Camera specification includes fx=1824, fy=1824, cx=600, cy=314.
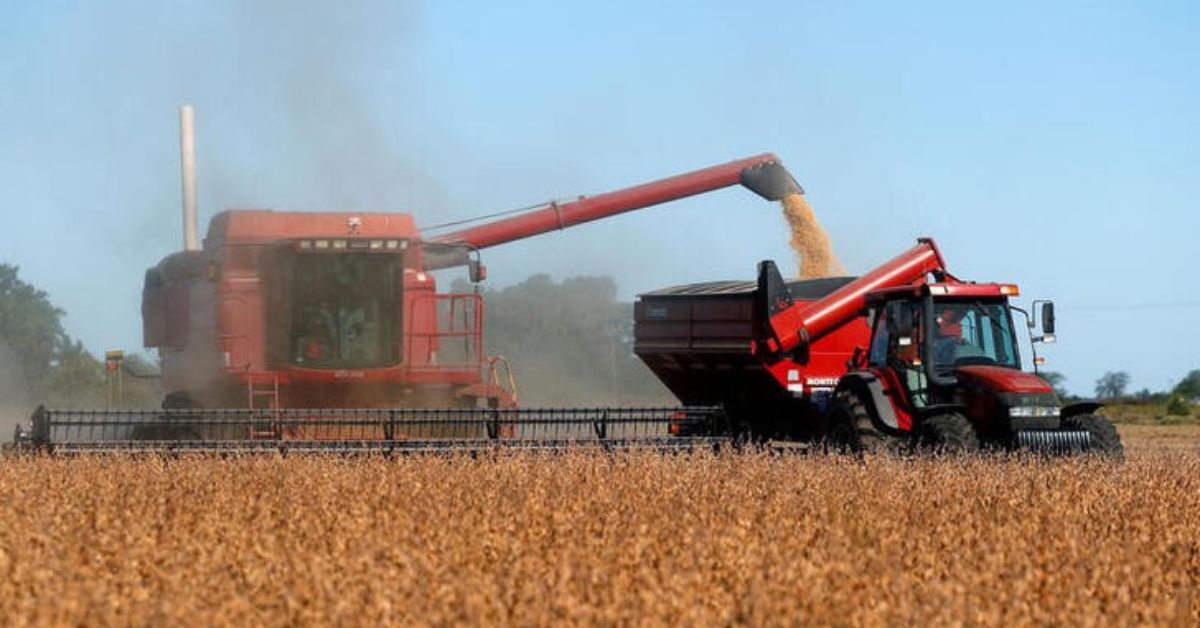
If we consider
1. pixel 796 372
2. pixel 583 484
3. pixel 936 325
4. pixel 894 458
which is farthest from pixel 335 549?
pixel 796 372

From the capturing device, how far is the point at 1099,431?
38.0ft

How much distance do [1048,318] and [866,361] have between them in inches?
69.5

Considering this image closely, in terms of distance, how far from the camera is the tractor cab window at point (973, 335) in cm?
1227

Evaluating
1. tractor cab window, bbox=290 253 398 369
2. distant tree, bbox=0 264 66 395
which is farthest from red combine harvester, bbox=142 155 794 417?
distant tree, bbox=0 264 66 395

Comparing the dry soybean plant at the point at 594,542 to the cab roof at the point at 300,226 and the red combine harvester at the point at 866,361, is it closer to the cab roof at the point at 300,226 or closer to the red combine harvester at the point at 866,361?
the red combine harvester at the point at 866,361

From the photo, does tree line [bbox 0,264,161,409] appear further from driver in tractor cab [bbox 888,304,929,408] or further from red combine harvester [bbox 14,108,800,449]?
driver in tractor cab [bbox 888,304,929,408]

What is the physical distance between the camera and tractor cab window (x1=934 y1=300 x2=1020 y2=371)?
40.2 ft

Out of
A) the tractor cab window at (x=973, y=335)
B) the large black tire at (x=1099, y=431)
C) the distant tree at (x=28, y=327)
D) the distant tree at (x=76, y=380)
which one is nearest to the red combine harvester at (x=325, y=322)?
the tractor cab window at (x=973, y=335)

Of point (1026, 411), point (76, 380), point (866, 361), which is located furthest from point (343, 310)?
point (76, 380)

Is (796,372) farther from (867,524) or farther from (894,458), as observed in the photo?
(867,524)

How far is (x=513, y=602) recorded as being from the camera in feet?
15.9

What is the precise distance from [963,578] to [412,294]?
370 inches

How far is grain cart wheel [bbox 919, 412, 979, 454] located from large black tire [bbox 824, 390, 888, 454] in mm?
312

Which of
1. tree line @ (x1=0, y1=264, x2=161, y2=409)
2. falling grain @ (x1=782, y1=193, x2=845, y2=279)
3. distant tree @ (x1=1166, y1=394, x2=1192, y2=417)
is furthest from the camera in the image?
distant tree @ (x1=1166, y1=394, x2=1192, y2=417)
